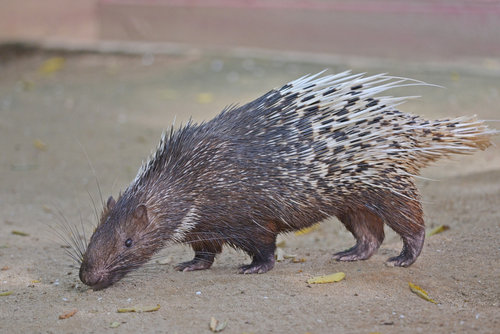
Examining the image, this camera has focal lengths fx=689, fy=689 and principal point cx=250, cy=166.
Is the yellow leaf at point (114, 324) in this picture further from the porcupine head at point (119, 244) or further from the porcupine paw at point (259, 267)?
the porcupine paw at point (259, 267)

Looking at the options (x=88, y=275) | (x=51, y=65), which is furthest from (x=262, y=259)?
(x=51, y=65)

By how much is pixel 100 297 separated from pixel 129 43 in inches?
402

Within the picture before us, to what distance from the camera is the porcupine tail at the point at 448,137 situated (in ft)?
13.5

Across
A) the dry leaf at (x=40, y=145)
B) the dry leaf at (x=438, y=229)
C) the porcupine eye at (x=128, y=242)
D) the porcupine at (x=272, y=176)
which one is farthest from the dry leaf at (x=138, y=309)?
the dry leaf at (x=40, y=145)

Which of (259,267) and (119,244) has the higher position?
(119,244)

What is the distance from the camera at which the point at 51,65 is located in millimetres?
12484

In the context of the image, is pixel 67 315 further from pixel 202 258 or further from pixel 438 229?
pixel 438 229

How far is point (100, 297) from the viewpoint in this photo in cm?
374

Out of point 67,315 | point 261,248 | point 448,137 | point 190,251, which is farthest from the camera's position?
point 190,251

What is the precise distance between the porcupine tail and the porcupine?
0.01 meters

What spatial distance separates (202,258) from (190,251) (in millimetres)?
749

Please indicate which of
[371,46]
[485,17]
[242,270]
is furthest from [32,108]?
[485,17]

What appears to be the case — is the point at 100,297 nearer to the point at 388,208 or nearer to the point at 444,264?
the point at 388,208

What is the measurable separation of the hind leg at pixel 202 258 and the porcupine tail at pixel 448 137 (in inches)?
53.6
